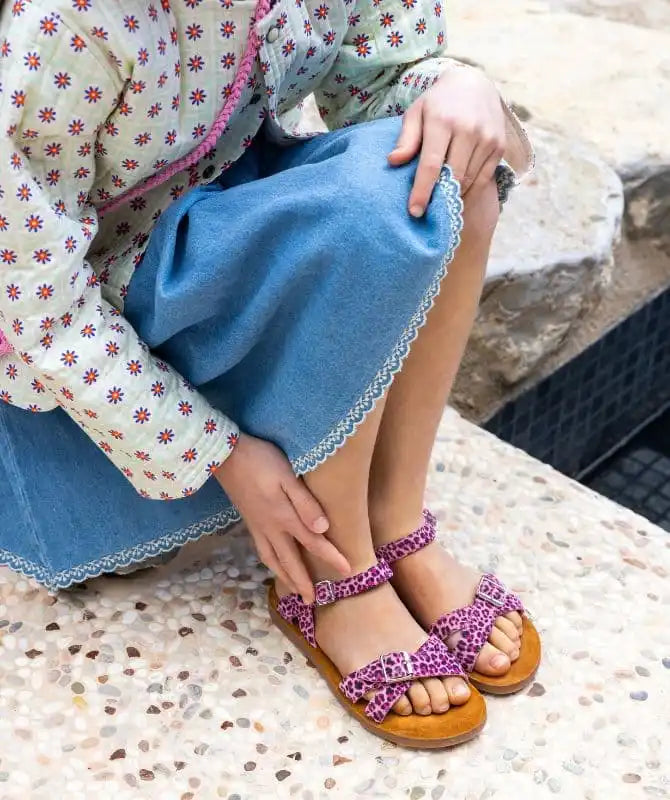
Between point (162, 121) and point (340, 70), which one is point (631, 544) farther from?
point (162, 121)

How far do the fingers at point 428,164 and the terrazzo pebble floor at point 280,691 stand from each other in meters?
0.52

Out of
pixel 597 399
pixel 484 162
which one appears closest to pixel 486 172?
pixel 484 162

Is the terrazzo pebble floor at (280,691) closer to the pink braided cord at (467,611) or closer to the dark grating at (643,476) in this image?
the pink braided cord at (467,611)

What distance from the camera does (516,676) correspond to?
112cm

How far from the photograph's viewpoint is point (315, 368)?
0.98 m

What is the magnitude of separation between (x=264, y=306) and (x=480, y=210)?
24cm

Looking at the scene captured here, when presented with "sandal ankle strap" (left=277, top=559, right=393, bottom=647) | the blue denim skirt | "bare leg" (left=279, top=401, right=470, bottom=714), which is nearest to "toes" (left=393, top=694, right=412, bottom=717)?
"bare leg" (left=279, top=401, right=470, bottom=714)

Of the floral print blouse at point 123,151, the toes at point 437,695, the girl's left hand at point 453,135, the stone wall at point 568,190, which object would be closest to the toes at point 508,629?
the toes at point 437,695

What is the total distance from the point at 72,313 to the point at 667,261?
158cm

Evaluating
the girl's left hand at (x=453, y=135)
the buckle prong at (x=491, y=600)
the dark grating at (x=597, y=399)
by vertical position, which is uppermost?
the girl's left hand at (x=453, y=135)

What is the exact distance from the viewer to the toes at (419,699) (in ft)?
3.48

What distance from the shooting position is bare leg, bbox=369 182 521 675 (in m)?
1.07

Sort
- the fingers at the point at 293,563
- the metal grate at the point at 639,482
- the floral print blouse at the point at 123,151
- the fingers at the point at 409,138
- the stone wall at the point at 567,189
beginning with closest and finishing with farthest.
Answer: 1. the floral print blouse at the point at 123,151
2. the fingers at the point at 409,138
3. the fingers at the point at 293,563
4. the stone wall at the point at 567,189
5. the metal grate at the point at 639,482

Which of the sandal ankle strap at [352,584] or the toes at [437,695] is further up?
the sandal ankle strap at [352,584]
